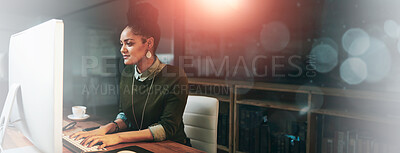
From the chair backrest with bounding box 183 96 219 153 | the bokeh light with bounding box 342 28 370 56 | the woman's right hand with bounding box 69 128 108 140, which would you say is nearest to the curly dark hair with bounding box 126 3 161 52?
the chair backrest with bounding box 183 96 219 153

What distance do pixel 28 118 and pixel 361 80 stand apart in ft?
6.72

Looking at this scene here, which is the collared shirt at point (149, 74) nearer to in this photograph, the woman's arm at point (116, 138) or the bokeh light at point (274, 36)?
the woman's arm at point (116, 138)

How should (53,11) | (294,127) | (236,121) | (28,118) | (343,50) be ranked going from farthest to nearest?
(236,121), (294,127), (343,50), (53,11), (28,118)

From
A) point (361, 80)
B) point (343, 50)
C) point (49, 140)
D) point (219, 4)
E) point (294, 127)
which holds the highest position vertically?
point (219, 4)

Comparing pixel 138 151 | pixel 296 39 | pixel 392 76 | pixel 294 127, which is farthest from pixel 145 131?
pixel 392 76

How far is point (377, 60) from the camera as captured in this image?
1.91 metres

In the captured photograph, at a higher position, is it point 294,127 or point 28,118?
point 28,118

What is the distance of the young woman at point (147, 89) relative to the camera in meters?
1.55

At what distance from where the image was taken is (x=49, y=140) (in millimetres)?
805

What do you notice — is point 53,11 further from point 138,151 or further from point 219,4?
point 219,4

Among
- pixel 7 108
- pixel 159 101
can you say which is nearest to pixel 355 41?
pixel 159 101

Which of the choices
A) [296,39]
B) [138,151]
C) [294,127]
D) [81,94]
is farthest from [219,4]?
[138,151]

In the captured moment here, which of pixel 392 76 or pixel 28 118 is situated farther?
pixel 392 76

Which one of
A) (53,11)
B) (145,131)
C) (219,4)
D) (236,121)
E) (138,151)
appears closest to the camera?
(138,151)
